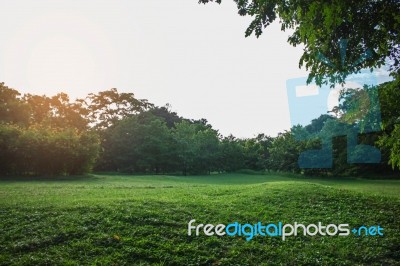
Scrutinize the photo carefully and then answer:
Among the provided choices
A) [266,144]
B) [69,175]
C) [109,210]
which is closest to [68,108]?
[69,175]

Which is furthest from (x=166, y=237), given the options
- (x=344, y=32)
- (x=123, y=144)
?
(x=123, y=144)

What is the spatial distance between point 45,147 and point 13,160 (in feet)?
8.95

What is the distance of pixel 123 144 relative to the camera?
1580 inches

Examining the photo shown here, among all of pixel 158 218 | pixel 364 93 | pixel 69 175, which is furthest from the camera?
pixel 69 175

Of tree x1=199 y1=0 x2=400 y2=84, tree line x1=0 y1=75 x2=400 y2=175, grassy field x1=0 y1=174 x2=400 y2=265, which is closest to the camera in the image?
tree x1=199 y1=0 x2=400 y2=84

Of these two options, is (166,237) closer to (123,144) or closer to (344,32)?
(344,32)

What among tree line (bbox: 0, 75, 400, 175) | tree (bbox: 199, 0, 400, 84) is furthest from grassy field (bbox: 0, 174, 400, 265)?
tree line (bbox: 0, 75, 400, 175)

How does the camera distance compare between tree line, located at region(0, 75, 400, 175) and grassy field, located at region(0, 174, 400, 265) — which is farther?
tree line, located at region(0, 75, 400, 175)

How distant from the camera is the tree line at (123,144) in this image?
88.7 feet

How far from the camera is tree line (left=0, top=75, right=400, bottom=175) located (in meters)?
27.0

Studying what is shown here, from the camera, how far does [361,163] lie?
3625 centimetres

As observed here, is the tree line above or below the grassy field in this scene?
above

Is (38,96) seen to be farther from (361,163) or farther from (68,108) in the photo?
(361,163)

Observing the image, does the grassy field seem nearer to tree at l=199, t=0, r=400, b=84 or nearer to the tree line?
tree at l=199, t=0, r=400, b=84
